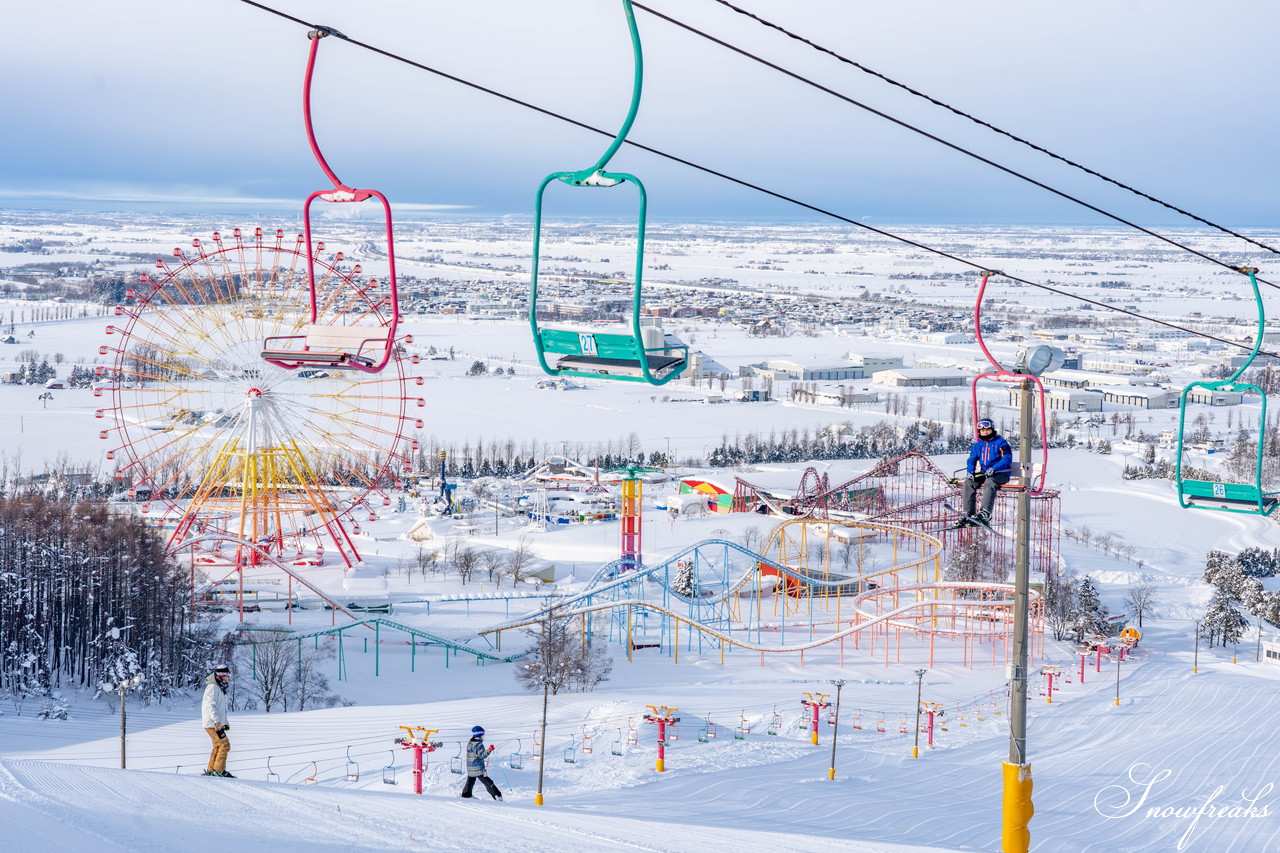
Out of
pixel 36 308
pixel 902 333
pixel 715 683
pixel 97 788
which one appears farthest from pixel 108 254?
pixel 97 788

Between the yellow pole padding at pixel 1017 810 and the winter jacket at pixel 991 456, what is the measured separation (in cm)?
231

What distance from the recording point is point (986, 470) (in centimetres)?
875

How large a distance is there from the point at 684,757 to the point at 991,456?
31.0 ft

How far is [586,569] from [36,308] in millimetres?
77983

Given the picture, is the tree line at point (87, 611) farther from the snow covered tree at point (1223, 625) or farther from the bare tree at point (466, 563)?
the snow covered tree at point (1223, 625)

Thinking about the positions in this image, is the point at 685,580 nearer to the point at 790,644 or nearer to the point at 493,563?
the point at 493,563

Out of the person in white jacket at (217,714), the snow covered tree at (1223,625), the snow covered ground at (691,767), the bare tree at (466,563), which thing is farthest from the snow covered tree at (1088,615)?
the person in white jacket at (217,714)

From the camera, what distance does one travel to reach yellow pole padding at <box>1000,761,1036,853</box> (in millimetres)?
7078

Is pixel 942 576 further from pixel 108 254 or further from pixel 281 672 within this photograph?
pixel 108 254

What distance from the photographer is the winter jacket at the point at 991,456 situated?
8711 millimetres

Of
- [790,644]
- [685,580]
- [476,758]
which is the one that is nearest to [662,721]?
[476,758]

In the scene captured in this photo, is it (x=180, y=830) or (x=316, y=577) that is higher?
(x=180, y=830)

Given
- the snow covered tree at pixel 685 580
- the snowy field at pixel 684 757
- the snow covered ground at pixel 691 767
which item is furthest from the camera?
the snow covered tree at pixel 685 580

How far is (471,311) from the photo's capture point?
10581cm
